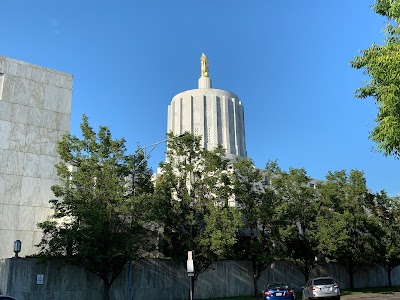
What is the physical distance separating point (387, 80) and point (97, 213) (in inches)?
655

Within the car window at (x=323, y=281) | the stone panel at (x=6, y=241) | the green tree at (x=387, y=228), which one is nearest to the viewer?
the car window at (x=323, y=281)

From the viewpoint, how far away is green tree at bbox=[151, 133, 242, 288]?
96.6 ft

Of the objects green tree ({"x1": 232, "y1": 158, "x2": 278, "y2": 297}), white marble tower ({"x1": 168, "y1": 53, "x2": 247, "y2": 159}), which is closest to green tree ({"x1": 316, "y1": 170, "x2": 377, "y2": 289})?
green tree ({"x1": 232, "y1": 158, "x2": 278, "y2": 297})

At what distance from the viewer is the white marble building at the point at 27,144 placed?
28.7 m

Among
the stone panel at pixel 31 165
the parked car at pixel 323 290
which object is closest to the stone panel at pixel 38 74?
the stone panel at pixel 31 165

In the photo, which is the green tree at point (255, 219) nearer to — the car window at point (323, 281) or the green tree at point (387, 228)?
the car window at point (323, 281)

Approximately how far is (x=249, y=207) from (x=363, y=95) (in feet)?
71.0

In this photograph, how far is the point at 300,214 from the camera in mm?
40219

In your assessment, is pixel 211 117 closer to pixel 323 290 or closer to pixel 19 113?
pixel 19 113

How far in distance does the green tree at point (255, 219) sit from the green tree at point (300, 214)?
8.16 ft

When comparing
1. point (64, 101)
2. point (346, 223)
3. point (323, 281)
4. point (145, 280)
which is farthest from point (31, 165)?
point (346, 223)

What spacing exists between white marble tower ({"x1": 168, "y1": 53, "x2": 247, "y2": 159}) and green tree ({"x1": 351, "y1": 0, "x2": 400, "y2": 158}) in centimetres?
6671

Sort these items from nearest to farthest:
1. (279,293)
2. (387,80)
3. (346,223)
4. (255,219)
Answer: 1. (387,80)
2. (279,293)
3. (255,219)
4. (346,223)

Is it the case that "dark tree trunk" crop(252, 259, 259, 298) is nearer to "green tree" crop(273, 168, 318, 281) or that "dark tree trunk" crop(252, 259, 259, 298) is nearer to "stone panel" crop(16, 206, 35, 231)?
"green tree" crop(273, 168, 318, 281)
